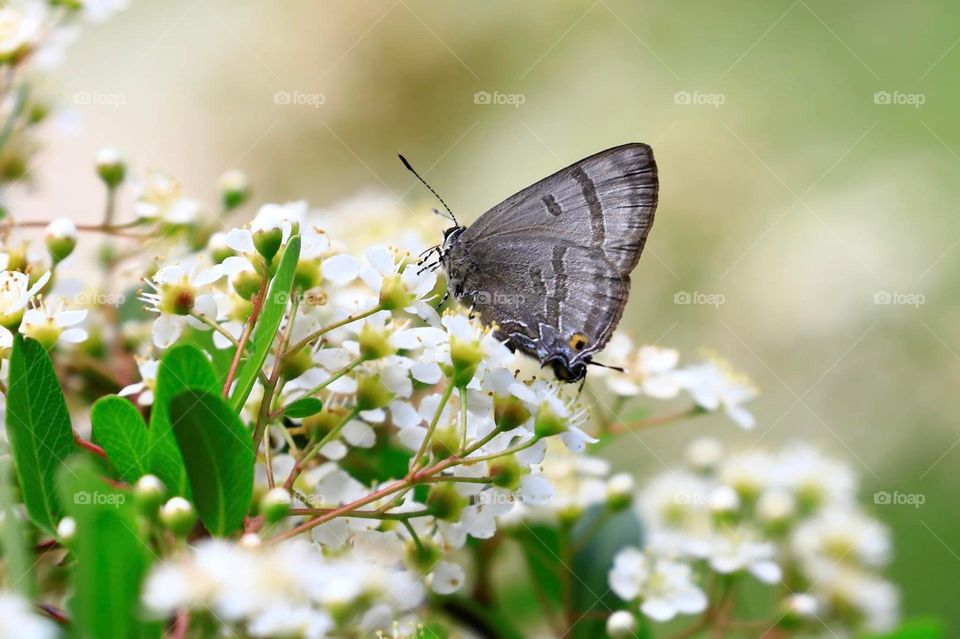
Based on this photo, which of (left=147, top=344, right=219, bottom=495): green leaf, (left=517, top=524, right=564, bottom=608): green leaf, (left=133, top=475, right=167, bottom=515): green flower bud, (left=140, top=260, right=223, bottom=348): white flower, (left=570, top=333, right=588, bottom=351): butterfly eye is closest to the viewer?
(left=133, top=475, right=167, bottom=515): green flower bud

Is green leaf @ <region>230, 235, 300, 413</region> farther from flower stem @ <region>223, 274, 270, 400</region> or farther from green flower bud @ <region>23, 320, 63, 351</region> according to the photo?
green flower bud @ <region>23, 320, 63, 351</region>

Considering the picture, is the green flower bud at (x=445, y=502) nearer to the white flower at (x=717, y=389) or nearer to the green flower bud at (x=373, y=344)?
the green flower bud at (x=373, y=344)

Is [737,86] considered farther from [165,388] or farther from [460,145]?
[165,388]

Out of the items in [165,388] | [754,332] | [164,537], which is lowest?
[754,332]

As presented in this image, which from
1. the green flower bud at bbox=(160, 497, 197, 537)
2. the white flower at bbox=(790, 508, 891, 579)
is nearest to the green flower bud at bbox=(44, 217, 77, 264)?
the green flower bud at bbox=(160, 497, 197, 537)

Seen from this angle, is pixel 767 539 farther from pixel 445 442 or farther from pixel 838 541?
pixel 445 442

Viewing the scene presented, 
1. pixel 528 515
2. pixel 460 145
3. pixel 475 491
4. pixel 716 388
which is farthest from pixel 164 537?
pixel 460 145
